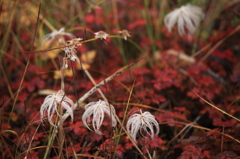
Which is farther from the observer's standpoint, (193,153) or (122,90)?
(122,90)

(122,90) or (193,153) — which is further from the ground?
(122,90)

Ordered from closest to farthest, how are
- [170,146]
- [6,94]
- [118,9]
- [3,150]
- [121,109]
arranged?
[3,150]
[170,146]
[121,109]
[6,94]
[118,9]

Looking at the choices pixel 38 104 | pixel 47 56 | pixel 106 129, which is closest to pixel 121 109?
pixel 106 129

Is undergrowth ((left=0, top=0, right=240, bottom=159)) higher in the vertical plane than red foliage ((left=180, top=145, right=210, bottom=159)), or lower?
higher

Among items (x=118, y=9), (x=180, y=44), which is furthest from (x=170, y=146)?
(x=118, y=9)

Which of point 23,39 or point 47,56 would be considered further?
point 23,39

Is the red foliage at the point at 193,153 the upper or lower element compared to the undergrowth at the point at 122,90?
lower

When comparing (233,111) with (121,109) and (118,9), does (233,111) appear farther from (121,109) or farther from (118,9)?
(118,9)

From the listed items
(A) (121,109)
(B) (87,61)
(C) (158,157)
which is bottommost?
(C) (158,157)

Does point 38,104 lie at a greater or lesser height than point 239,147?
greater

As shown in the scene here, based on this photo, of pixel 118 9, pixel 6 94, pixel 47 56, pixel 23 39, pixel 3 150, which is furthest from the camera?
pixel 118 9
